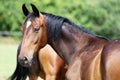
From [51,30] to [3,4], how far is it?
26.7 metres

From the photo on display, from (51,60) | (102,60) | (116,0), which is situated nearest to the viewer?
(102,60)

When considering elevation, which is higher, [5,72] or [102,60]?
[102,60]

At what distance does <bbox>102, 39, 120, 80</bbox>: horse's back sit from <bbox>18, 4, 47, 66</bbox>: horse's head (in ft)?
3.66

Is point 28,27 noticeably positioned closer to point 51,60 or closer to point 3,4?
point 51,60

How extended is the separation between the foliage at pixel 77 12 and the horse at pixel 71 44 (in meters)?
23.3

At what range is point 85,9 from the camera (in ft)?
104

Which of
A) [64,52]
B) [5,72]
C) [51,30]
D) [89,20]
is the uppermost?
[51,30]

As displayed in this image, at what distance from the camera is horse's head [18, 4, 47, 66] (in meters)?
6.11

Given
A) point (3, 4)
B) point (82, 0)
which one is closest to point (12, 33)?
point (3, 4)

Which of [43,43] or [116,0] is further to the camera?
[116,0]

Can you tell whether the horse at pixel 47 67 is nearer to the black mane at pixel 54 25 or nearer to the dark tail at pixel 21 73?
the dark tail at pixel 21 73

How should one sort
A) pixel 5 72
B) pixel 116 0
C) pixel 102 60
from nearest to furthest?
1. pixel 102 60
2. pixel 5 72
3. pixel 116 0

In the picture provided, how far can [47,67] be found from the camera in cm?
777

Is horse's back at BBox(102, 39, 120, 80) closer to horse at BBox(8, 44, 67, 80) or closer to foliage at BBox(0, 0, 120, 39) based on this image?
horse at BBox(8, 44, 67, 80)
